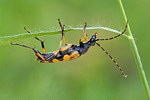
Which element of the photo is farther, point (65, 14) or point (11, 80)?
point (65, 14)

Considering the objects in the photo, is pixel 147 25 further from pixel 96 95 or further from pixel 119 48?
pixel 96 95

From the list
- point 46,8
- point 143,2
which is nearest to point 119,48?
point 143,2

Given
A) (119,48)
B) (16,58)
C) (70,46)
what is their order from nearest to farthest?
(70,46)
(16,58)
(119,48)

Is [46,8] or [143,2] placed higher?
[46,8]

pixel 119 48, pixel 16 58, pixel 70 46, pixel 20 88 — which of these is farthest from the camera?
pixel 119 48

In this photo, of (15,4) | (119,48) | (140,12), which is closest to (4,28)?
(15,4)

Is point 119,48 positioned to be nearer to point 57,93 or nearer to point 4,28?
point 57,93

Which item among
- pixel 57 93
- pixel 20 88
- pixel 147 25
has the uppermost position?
pixel 147 25
